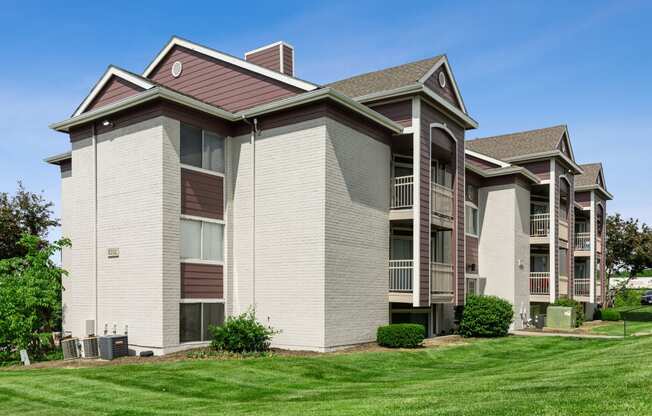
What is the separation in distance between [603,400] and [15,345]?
1820cm

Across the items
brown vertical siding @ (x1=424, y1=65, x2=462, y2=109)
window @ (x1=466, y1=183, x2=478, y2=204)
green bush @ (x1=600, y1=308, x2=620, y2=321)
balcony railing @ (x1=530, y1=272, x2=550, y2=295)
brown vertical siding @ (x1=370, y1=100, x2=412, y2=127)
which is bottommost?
green bush @ (x1=600, y1=308, x2=620, y2=321)

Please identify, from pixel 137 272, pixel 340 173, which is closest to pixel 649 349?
pixel 340 173

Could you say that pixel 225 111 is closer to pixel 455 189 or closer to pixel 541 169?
pixel 455 189

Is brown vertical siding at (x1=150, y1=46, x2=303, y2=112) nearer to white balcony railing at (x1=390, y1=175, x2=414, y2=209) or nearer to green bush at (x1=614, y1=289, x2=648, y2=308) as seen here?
white balcony railing at (x1=390, y1=175, x2=414, y2=209)

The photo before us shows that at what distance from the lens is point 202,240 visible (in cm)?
1997

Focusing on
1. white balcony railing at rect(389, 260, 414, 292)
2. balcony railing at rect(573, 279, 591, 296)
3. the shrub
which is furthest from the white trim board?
balcony railing at rect(573, 279, 591, 296)

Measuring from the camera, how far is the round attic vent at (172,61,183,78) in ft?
80.6

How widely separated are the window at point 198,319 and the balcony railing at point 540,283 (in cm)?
2098

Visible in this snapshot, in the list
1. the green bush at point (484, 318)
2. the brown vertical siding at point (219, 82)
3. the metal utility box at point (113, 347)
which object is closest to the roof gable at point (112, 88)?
the brown vertical siding at point (219, 82)

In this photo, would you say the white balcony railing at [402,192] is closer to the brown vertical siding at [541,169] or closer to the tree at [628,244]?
the brown vertical siding at [541,169]

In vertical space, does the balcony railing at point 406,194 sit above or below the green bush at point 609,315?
above

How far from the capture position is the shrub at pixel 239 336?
1839 cm

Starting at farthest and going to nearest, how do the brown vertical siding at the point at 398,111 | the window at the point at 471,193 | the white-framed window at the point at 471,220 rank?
the window at the point at 471,193 → the white-framed window at the point at 471,220 → the brown vertical siding at the point at 398,111

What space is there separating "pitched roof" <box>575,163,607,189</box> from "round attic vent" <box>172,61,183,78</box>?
31.1 metres
